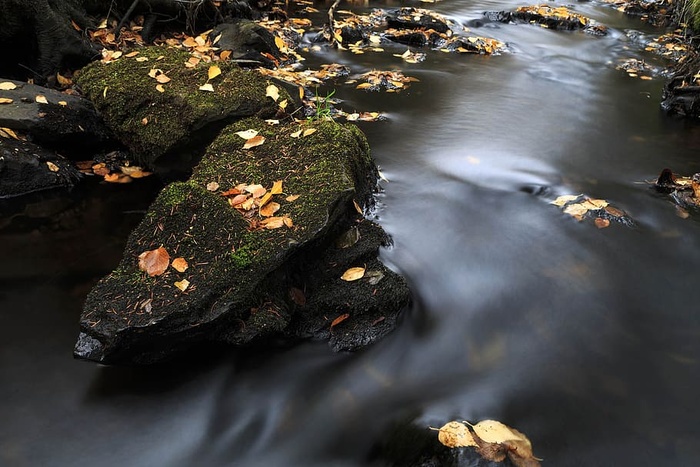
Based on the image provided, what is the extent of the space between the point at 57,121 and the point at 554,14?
10760 millimetres

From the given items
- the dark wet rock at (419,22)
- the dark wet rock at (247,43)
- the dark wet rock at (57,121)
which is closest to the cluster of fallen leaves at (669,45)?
the dark wet rock at (419,22)

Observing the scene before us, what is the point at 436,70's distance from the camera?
329 inches

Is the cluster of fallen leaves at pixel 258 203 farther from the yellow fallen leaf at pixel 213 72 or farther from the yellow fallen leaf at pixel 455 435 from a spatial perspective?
the yellow fallen leaf at pixel 213 72

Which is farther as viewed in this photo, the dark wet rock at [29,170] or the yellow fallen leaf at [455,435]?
the dark wet rock at [29,170]

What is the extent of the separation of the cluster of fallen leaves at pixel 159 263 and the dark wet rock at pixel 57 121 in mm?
2497

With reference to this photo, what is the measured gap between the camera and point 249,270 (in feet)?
10.1

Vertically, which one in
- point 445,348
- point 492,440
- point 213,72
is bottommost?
point 445,348

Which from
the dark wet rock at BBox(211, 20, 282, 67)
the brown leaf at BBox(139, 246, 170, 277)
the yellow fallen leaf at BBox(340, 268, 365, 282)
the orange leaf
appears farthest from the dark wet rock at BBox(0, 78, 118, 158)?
the yellow fallen leaf at BBox(340, 268, 365, 282)

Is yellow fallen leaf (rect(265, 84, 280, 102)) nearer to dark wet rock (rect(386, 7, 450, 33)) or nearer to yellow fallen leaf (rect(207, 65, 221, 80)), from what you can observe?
yellow fallen leaf (rect(207, 65, 221, 80))

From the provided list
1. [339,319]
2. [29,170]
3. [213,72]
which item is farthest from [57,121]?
[339,319]

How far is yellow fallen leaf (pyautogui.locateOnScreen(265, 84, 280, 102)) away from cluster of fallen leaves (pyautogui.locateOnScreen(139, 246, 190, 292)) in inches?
86.2

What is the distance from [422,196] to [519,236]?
1.00 metres

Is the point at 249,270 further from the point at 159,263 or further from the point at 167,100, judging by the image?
the point at 167,100

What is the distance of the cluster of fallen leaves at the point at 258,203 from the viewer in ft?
10.9
